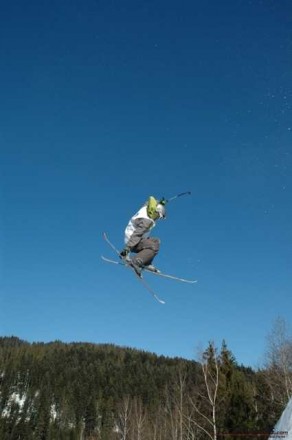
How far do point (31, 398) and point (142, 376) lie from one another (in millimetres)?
29211

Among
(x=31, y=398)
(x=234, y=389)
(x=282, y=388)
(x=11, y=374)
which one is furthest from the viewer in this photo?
(x=11, y=374)

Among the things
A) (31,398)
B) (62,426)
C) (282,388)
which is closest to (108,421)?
(62,426)

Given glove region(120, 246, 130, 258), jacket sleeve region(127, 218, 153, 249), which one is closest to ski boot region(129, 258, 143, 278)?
glove region(120, 246, 130, 258)

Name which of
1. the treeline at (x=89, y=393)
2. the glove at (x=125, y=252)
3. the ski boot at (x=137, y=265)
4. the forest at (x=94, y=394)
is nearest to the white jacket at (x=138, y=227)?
the glove at (x=125, y=252)

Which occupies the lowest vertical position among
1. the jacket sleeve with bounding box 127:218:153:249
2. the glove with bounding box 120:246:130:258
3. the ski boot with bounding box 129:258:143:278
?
the ski boot with bounding box 129:258:143:278

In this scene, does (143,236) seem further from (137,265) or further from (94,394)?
(94,394)

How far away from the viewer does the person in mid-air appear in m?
11.5

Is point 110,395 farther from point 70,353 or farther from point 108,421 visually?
point 70,353

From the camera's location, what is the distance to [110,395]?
356ft

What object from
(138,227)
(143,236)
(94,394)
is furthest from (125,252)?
(94,394)

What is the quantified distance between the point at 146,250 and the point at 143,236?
0.35m

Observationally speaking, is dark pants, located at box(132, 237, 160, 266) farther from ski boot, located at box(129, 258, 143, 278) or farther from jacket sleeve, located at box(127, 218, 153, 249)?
jacket sleeve, located at box(127, 218, 153, 249)

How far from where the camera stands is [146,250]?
38.5 ft

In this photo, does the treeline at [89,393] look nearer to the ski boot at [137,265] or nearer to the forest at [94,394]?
the forest at [94,394]
